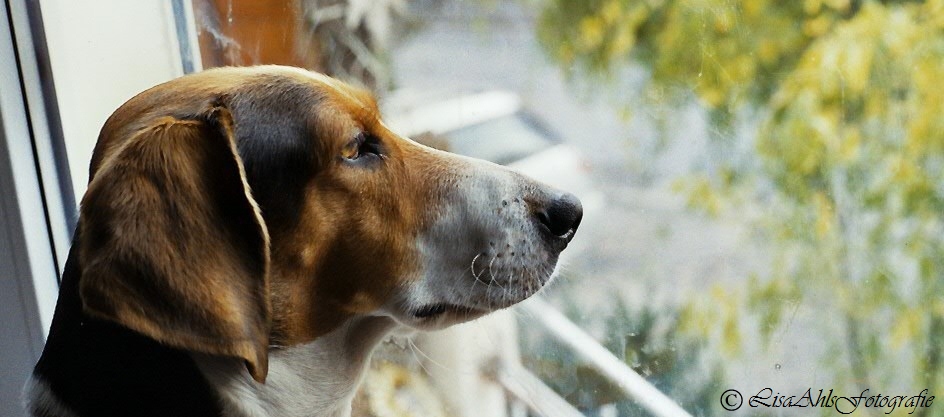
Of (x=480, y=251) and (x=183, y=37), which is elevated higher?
(x=183, y=37)

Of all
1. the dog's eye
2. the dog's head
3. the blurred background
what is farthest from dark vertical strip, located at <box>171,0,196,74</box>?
the dog's eye

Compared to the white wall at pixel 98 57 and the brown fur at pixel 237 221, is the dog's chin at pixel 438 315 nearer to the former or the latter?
the brown fur at pixel 237 221

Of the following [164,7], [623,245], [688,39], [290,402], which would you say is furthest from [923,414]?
[164,7]

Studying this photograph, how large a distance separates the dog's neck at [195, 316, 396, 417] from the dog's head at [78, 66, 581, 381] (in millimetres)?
26

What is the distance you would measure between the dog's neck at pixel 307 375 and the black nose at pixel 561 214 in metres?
0.23

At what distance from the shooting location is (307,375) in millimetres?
1153

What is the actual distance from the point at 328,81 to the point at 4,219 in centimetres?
62

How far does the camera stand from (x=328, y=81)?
120 centimetres

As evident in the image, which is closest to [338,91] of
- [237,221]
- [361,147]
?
[361,147]

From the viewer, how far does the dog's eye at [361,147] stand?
1.12 metres

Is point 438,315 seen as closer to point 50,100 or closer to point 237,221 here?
point 237,221

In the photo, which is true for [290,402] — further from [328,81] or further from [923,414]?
[923,414]

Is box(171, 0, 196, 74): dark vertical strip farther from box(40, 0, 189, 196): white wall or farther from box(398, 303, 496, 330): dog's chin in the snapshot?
box(398, 303, 496, 330): dog's chin

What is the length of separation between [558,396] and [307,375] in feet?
1.50
